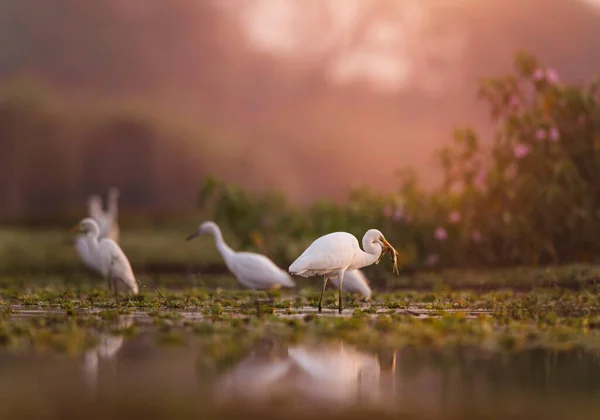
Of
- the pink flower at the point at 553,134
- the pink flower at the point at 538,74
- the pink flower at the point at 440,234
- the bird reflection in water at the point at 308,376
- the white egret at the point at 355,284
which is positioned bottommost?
the bird reflection in water at the point at 308,376

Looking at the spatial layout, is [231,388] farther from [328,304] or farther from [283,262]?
[283,262]

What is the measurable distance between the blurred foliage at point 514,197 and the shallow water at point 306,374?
33.8 feet

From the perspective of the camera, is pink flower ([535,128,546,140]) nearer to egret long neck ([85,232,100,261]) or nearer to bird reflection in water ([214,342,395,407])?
egret long neck ([85,232,100,261])

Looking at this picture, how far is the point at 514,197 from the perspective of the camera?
18812 mm

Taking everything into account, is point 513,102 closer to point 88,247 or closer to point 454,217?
point 454,217

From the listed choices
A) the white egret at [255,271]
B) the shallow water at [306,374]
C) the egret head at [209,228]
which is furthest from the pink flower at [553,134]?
the shallow water at [306,374]

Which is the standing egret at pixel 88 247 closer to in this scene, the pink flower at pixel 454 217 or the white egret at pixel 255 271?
the white egret at pixel 255 271

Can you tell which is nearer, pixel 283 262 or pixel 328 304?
pixel 328 304

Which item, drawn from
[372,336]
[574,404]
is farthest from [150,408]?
[372,336]

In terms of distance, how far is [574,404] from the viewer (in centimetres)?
614

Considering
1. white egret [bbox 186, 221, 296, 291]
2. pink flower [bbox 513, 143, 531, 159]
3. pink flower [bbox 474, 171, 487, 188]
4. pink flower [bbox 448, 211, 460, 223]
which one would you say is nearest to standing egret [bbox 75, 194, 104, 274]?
white egret [bbox 186, 221, 296, 291]

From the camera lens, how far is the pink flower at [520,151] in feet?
61.3

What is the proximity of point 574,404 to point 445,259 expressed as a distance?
13332 millimetres

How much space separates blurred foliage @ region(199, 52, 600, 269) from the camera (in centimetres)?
1856
